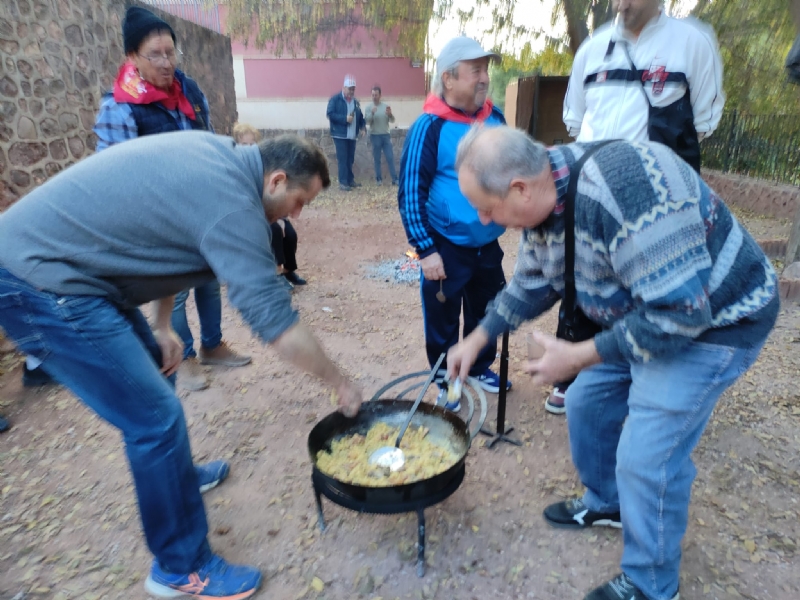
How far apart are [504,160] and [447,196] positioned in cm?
141

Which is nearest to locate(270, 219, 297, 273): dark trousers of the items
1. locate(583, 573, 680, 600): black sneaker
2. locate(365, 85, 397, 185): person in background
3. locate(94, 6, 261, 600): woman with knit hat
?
locate(94, 6, 261, 600): woman with knit hat

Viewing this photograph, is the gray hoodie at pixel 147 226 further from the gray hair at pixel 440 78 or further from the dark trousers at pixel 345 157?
the dark trousers at pixel 345 157

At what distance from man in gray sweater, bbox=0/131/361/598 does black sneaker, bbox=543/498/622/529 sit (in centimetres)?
130

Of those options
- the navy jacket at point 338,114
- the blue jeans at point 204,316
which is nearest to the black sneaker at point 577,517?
the blue jeans at point 204,316

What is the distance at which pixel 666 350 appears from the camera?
1580 millimetres

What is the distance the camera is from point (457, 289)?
3.17 m

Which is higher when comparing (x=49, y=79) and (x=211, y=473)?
(x=49, y=79)

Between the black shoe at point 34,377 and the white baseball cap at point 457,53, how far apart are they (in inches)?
127

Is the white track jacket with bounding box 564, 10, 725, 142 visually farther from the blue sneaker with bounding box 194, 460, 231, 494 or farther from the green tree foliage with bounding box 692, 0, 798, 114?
the green tree foliage with bounding box 692, 0, 798, 114

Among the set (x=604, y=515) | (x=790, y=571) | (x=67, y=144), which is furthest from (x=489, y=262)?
(x=67, y=144)

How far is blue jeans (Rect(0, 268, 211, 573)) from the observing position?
1.74 m

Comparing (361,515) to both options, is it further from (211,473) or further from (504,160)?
(504,160)

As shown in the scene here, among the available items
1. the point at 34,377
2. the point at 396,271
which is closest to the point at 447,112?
the point at 34,377

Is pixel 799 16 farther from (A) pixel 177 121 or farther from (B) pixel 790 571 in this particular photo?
(A) pixel 177 121
